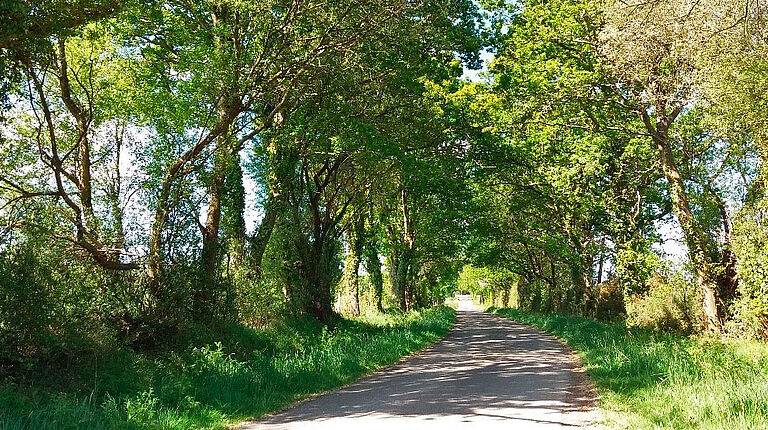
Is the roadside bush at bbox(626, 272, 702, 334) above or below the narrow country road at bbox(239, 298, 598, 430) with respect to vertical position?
above

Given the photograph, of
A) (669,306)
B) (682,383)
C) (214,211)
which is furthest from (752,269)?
(214,211)

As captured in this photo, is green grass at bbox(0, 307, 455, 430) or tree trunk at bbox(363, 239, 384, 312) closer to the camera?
green grass at bbox(0, 307, 455, 430)

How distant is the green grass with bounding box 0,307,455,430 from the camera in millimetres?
7504

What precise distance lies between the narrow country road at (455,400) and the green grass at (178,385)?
2.07 feet

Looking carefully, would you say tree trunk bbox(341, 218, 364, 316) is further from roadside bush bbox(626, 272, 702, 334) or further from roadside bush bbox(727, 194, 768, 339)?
roadside bush bbox(727, 194, 768, 339)

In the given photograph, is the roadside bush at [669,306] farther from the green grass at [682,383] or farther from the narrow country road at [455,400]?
the narrow country road at [455,400]

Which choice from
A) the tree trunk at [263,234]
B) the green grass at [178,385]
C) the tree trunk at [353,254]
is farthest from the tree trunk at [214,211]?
the tree trunk at [353,254]

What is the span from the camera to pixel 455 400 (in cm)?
959

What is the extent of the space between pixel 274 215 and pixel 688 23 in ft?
44.0

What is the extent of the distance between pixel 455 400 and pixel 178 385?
15.0 feet

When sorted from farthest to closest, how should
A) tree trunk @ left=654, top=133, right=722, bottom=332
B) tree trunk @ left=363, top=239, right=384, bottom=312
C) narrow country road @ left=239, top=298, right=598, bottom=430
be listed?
1. tree trunk @ left=363, top=239, right=384, bottom=312
2. tree trunk @ left=654, top=133, right=722, bottom=332
3. narrow country road @ left=239, top=298, right=598, bottom=430

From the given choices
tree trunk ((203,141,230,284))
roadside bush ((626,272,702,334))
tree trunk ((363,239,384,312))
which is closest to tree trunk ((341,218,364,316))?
tree trunk ((363,239,384,312))

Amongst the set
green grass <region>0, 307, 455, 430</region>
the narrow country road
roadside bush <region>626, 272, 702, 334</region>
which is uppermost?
roadside bush <region>626, 272, 702, 334</region>

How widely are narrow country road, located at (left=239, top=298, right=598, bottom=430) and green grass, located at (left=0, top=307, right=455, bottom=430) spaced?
0.63 m
